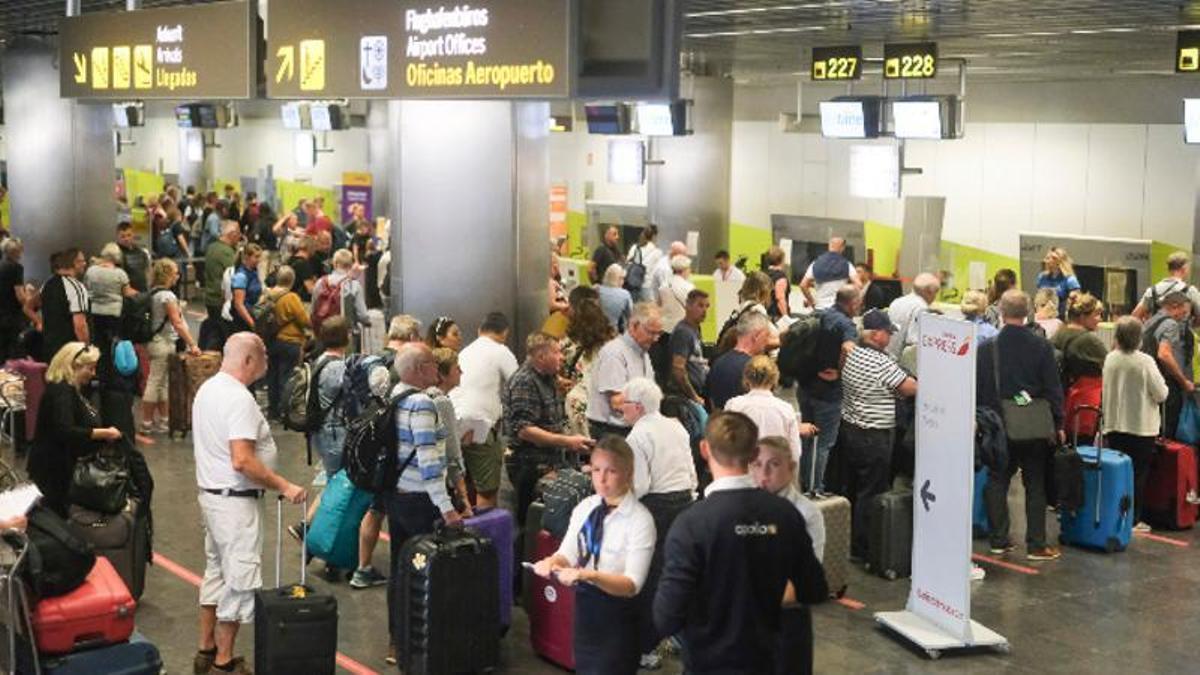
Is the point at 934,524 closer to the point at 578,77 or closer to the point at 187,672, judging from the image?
the point at 578,77

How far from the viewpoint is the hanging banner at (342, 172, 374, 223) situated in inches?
1288

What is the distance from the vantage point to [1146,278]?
19.7 m

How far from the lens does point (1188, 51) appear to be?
1348cm

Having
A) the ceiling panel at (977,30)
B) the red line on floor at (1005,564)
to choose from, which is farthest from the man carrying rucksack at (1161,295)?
the red line on floor at (1005,564)

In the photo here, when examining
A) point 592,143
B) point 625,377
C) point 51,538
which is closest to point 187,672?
point 51,538

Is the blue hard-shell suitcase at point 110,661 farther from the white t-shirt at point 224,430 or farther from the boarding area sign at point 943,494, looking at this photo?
the boarding area sign at point 943,494

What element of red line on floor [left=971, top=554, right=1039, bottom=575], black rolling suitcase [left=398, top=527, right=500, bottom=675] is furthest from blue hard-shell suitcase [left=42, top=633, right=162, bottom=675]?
red line on floor [left=971, top=554, right=1039, bottom=575]

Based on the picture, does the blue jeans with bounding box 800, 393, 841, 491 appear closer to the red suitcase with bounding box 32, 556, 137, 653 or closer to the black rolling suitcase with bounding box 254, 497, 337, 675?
the black rolling suitcase with bounding box 254, 497, 337, 675

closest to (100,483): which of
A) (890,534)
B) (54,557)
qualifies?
(54,557)

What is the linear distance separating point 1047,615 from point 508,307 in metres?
4.70

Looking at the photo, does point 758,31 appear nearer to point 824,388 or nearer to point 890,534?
point 824,388

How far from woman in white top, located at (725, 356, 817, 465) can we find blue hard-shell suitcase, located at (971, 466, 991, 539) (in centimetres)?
272

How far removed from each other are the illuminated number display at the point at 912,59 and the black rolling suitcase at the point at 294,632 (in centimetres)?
970

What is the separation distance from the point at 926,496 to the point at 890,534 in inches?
52.8
